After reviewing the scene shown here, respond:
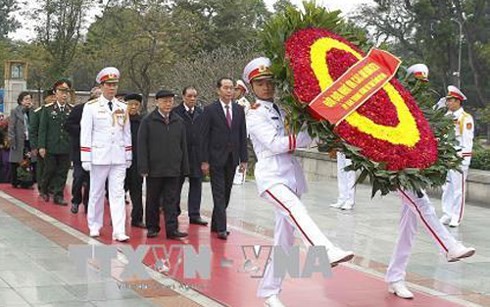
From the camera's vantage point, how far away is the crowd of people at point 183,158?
511 cm

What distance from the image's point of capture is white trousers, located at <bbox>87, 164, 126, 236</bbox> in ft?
25.6

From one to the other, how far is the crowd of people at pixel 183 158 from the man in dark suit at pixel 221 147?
0.01m

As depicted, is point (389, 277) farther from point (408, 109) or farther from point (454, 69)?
point (454, 69)

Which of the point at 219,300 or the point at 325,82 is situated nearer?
the point at 325,82

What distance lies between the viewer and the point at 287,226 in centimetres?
520

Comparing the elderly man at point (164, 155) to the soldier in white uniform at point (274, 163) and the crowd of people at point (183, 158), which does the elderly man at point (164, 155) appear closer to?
the crowd of people at point (183, 158)

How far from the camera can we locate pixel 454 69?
145 ft

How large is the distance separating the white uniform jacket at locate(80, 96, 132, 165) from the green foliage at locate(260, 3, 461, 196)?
304cm

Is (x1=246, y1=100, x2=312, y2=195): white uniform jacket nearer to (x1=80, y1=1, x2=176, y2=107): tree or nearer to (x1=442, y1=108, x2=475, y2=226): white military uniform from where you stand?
(x1=442, y1=108, x2=475, y2=226): white military uniform

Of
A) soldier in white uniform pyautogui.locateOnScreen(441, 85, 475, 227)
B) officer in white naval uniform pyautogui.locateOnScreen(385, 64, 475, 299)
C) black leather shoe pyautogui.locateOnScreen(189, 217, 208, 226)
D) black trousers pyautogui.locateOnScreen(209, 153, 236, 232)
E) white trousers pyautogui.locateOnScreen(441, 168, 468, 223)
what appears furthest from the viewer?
white trousers pyautogui.locateOnScreen(441, 168, 468, 223)

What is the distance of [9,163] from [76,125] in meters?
3.92

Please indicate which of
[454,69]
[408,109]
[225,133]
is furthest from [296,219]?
[454,69]

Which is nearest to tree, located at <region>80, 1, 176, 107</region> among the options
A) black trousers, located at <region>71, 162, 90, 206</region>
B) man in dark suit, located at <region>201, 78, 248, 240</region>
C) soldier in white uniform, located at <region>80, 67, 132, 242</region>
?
black trousers, located at <region>71, 162, 90, 206</region>

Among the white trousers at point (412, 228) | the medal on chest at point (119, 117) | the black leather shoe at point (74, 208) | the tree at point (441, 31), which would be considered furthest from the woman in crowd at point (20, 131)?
the tree at point (441, 31)
